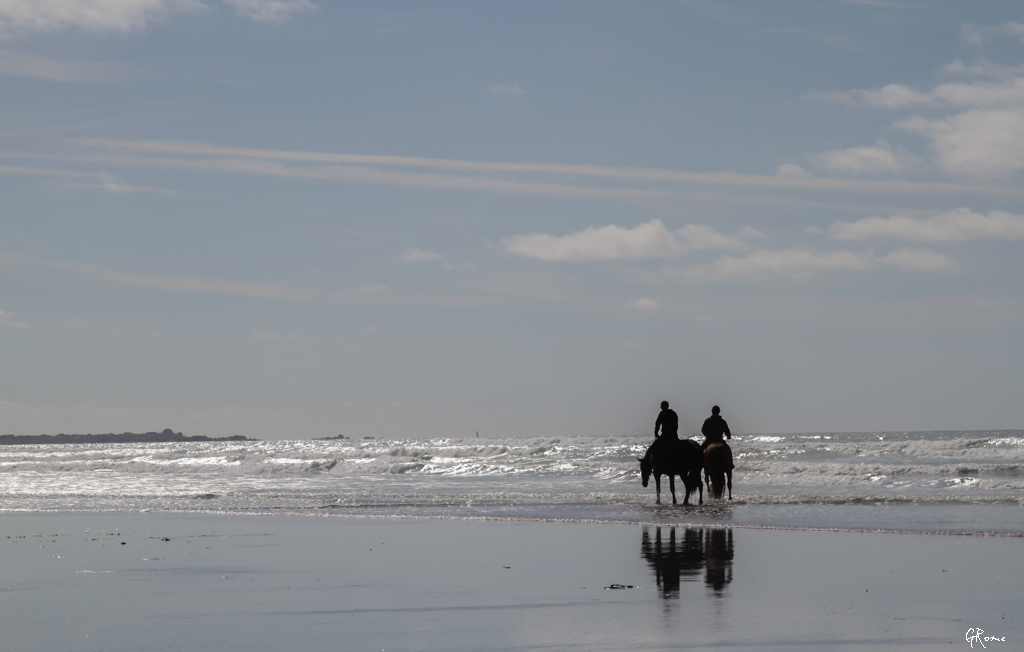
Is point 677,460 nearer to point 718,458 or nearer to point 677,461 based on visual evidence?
point 677,461

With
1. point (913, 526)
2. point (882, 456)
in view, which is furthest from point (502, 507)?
point (882, 456)

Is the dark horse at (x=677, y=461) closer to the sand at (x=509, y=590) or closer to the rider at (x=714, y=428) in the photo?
the rider at (x=714, y=428)

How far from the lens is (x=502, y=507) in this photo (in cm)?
2278

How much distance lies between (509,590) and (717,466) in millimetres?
14493

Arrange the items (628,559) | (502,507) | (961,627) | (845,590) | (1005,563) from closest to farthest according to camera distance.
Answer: (961,627), (845,590), (1005,563), (628,559), (502,507)

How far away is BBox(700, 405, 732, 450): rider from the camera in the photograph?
2472 cm

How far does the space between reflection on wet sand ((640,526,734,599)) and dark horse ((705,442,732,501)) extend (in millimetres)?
6712

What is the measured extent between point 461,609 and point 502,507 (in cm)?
1368

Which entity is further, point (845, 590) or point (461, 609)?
point (845, 590)

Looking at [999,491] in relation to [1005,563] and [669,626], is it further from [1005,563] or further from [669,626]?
[669,626]

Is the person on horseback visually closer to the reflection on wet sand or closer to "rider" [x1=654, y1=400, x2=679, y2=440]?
"rider" [x1=654, y1=400, x2=679, y2=440]
